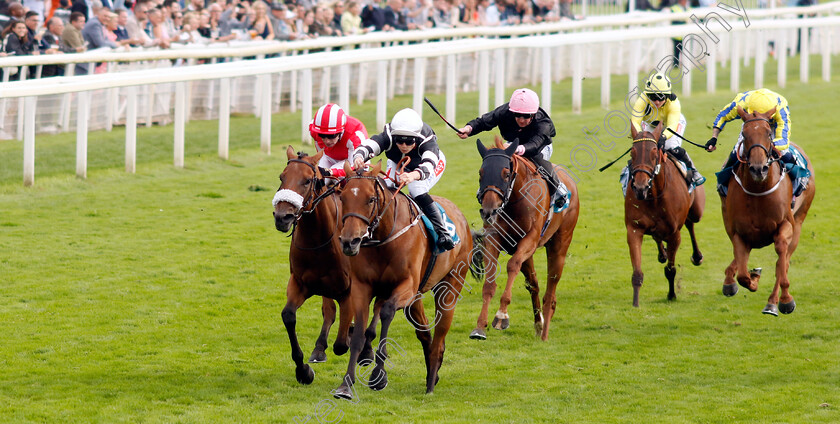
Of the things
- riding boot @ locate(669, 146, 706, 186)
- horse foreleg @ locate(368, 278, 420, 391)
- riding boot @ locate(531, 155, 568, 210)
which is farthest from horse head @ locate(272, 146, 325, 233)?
riding boot @ locate(669, 146, 706, 186)

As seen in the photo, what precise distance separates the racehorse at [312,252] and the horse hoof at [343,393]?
383 mm

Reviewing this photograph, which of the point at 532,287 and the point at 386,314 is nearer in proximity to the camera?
the point at 386,314

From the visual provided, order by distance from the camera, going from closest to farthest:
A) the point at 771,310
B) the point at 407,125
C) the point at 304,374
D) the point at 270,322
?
1. the point at 304,374
2. the point at 407,125
3. the point at 771,310
4. the point at 270,322

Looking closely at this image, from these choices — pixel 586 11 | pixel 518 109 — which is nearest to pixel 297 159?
pixel 518 109

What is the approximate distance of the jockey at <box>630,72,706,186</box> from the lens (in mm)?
10477

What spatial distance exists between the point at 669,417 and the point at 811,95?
14053mm

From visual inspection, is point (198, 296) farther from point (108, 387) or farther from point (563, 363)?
point (563, 363)

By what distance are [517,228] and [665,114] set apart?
103 inches

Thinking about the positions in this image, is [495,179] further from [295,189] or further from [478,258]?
[295,189]

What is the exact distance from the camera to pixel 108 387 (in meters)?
7.31

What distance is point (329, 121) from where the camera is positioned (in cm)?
796

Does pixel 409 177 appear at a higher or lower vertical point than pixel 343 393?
higher

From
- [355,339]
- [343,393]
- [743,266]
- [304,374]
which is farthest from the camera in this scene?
[743,266]

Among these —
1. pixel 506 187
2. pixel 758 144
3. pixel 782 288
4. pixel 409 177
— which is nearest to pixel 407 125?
pixel 409 177
